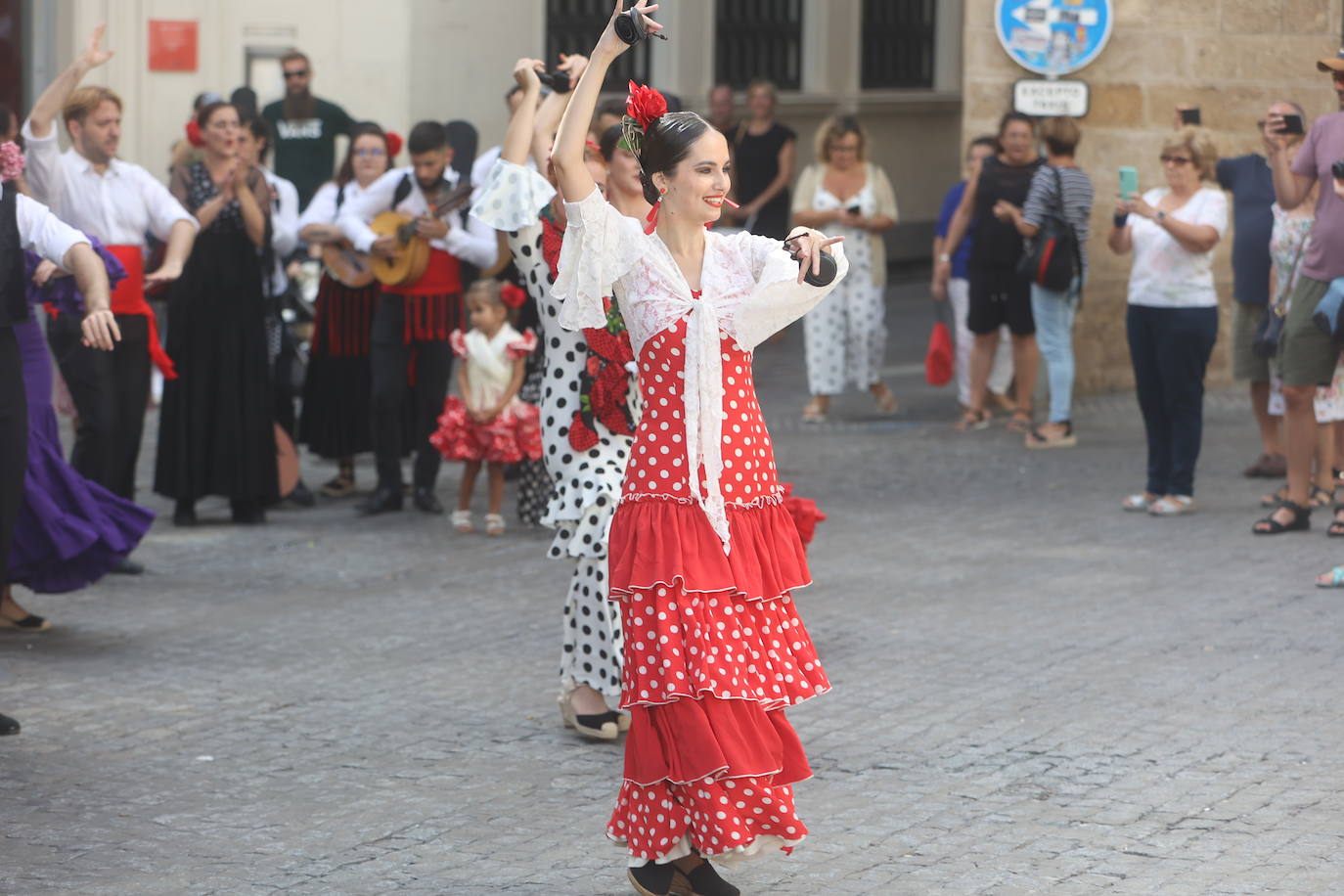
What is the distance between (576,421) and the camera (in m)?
6.62

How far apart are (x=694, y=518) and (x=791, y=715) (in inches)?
73.7

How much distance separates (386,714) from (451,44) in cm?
1267

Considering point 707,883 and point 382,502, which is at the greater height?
point 382,502

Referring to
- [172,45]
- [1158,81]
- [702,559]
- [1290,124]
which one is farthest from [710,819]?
[172,45]

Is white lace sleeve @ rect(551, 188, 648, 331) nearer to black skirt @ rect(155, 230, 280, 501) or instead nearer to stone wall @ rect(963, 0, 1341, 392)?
black skirt @ rect(155, 230, 280, 501)

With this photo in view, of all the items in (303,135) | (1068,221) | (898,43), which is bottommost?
(1068,221)

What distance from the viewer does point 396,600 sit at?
28.7 ft

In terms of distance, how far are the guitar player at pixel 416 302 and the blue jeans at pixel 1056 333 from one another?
353cm

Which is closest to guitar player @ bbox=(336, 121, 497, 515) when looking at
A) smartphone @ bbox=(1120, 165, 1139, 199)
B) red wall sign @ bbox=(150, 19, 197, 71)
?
smartphone @ bbox=(1120, 165, 1139, 199)

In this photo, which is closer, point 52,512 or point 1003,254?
point 52,512

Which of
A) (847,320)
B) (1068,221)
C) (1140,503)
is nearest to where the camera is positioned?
(1140,503)

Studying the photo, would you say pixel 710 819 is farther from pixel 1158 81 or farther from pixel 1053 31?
pixel 1158 81

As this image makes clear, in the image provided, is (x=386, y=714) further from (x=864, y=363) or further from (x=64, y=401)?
(x=864, y=363)

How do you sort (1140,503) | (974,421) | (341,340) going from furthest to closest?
(974,421), (341,340), (1140,503)
